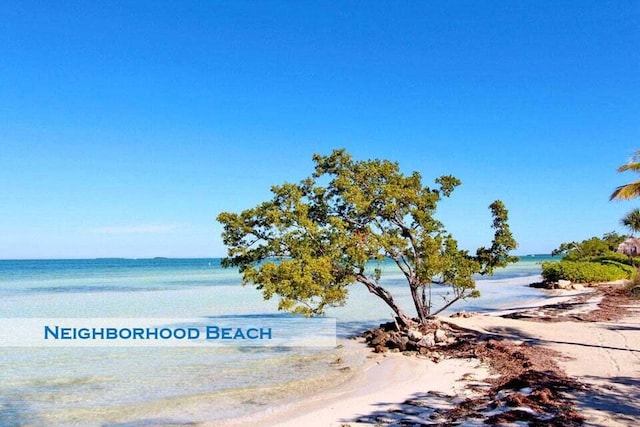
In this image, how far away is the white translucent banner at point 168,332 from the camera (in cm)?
1809

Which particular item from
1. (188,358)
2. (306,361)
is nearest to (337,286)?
(306,361)

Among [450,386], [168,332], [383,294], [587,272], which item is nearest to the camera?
[450,386]

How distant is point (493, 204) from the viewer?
17484 millimetres

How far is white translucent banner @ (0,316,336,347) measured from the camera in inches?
712

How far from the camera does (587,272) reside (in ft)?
136

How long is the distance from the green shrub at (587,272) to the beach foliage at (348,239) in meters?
28.5

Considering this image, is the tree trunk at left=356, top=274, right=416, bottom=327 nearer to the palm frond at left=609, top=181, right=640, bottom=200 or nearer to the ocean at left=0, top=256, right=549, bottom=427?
the ocean at left=0, top=256, right=549, bottom=427

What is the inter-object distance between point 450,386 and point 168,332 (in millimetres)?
13454

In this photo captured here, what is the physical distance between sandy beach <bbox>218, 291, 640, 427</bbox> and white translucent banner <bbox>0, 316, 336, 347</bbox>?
356 cm

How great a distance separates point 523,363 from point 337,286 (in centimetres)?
557

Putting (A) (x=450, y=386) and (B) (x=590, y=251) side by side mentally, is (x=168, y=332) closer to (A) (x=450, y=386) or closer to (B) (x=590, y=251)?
(A) (x=450, y=386)

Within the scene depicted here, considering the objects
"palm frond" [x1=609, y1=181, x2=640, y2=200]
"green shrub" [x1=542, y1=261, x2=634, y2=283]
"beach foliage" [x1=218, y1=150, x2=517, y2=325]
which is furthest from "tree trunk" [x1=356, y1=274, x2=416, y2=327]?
"green shrub" [x1=542, y1=261, x2=634, y2=283]

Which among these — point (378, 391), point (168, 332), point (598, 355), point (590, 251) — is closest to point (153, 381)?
point (378, 391)

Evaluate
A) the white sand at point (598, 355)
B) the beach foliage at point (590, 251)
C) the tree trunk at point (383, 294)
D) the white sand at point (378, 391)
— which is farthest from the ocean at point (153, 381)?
the beach foliage at point (590, 251)
